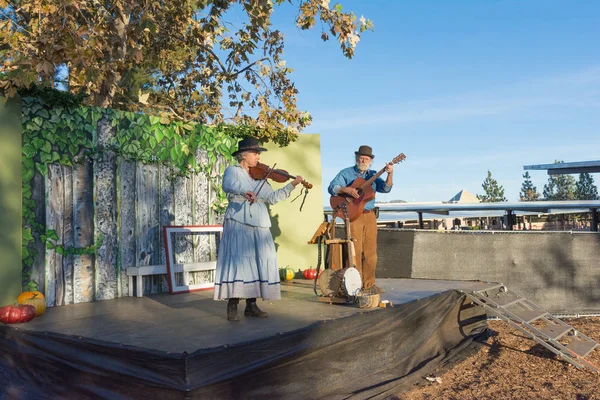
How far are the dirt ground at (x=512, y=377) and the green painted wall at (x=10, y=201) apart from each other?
13.2ft

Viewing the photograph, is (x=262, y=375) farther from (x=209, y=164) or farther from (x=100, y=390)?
(x=209, y=164)

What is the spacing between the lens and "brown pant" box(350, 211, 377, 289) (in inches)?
261

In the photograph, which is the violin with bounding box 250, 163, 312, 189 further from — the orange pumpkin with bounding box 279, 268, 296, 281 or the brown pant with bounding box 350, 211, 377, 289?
the orange pumpkin with bounding box 279, 268, 296, 281

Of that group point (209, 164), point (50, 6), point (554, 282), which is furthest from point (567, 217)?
point (50, 6)

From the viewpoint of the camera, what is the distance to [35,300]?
5.56 m

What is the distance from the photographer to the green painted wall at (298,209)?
890 cm

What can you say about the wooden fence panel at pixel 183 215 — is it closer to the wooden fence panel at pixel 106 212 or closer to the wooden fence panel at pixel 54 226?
the wooden fence panel at pixel 106 212

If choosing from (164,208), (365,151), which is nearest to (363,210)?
(365,151)

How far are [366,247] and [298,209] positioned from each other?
261cm

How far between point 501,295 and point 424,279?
4.05ft

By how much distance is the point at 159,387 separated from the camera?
3775 mm

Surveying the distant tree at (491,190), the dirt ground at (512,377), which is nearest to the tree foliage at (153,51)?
the dirt ground at (512,377)

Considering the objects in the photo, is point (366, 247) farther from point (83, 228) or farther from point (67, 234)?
point (67, 234)

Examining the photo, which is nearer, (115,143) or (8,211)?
(8,211)
